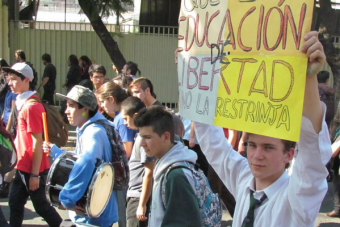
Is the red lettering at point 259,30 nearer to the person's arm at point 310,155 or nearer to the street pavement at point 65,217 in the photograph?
the person's arm at point 310,155

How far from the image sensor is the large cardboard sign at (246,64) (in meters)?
1.81

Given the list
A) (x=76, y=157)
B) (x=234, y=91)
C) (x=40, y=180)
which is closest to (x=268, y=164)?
(x=234, y=91)

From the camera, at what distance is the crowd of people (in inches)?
72.8

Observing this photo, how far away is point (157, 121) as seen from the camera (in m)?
3.23

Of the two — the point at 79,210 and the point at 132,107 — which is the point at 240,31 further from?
the point at 132,107

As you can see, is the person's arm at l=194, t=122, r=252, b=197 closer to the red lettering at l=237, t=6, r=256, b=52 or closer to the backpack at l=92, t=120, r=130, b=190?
the red lettering at l=237, t=6, r=256, b=52

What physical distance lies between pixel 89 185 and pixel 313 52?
220 cm

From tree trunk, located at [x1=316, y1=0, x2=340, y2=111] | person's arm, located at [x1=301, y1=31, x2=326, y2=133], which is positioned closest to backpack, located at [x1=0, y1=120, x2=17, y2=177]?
person's arm, located at [x1=301, y1=31, x2=326, y2=133]

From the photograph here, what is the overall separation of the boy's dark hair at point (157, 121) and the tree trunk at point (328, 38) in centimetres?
695

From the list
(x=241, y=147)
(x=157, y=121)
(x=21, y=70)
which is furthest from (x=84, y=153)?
(x=241, y=147)

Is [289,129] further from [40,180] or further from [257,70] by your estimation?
[40,180]

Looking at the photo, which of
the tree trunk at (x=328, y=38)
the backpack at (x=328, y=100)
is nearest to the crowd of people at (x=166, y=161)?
the backpack at (x=328, y=100)

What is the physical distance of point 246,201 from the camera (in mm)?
2164

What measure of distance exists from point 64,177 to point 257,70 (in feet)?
6.70
